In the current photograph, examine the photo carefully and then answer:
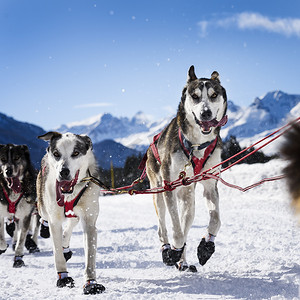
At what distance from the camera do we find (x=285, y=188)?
1194 millimetres

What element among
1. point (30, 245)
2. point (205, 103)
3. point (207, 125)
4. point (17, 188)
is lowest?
point (30, 245)

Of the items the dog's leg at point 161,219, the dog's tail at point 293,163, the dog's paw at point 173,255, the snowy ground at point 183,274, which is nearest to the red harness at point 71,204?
the snowy ground at point 183,274

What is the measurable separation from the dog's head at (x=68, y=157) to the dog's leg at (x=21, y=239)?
2.17 meters

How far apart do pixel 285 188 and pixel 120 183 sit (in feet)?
135

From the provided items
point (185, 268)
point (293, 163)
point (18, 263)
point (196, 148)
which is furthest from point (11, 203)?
point (293, 163)

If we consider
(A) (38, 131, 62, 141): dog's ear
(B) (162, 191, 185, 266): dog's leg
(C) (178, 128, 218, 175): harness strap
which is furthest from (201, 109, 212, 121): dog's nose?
(A) (38, 131, 62, 141): dog's ear

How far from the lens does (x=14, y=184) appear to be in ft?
17.9

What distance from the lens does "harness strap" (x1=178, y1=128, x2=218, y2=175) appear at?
12.2 feet

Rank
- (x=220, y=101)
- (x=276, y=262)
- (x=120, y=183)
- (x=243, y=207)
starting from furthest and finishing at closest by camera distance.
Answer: (x=120, y=183), (x=243, y=207), (x=276, y=262), (x=220, y=101)

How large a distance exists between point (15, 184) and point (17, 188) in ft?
0.27

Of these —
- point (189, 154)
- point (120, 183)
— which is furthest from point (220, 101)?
point (120, 183)

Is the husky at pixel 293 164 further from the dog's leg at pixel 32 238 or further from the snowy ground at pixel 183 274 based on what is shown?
the dog's leg at pixel 32 238

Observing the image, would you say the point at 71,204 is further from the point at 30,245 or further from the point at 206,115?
the point at 30,245

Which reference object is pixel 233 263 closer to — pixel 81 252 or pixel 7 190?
pixel 81 252
